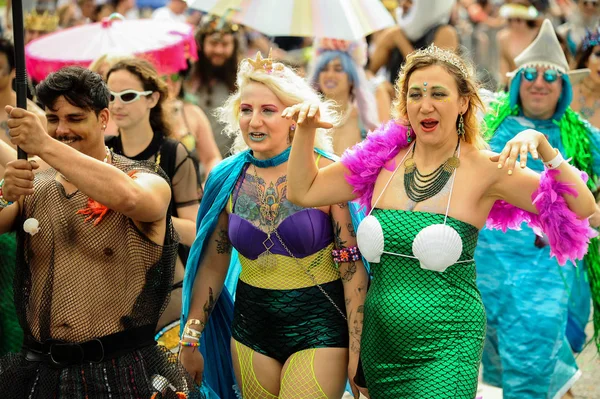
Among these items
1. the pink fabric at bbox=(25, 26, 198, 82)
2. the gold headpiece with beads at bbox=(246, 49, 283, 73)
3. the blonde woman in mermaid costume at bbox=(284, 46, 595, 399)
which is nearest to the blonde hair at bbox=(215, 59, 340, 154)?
the gold headpiece with beads at bbox=(246, 49, 283, 73)

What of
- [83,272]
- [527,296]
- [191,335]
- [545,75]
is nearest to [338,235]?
[191,335]

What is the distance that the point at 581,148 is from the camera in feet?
21.6

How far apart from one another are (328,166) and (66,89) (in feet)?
3.68

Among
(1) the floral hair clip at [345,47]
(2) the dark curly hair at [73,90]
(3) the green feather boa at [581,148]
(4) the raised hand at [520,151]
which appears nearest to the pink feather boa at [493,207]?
(4) the raised hand at [520,151]

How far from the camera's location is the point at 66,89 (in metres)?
4.25

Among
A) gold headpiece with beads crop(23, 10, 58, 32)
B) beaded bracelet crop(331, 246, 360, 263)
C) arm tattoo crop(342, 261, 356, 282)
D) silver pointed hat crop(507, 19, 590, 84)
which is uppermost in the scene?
silver pointed hat crop(507, 19, 590, 84)

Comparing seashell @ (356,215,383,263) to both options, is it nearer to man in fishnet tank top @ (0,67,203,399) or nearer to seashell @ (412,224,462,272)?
seashell @ (412,224,462,272)

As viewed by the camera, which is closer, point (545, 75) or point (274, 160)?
point (274, 160)

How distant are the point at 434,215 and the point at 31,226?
5.03 feet

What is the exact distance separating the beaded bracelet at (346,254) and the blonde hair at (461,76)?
2.15 feet

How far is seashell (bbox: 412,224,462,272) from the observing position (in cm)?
422

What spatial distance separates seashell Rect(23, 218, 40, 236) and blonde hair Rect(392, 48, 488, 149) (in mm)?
1586

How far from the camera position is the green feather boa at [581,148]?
21.3 feet

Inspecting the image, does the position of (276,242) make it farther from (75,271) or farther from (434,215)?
(75,271)
